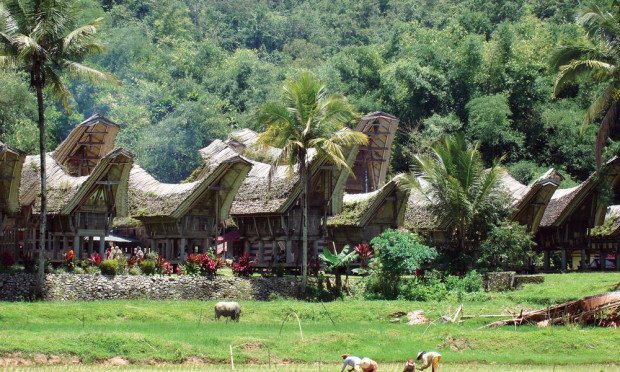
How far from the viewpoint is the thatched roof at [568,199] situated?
39875 millimetres

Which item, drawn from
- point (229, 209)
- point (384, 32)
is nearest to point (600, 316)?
point (229, 209)

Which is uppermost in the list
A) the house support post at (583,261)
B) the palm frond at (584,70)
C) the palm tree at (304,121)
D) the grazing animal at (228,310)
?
the palm frond at (584,70)

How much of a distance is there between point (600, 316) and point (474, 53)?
3508 cm

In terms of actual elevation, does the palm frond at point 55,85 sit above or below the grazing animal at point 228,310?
above

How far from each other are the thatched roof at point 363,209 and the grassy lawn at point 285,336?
982 centimetres

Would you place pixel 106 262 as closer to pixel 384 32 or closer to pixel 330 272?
pixel 330 272

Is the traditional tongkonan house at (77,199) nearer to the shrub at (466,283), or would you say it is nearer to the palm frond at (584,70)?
the shrub at (466,283)

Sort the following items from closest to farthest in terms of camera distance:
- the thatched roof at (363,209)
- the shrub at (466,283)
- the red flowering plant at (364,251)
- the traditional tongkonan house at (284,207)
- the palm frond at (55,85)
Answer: the palm frond at (55,85) → the shrub at (466,283) → the red flowering plant at (364,251) → the traditional tongkonan house at (284,207) → the thatched roof at (363,209)

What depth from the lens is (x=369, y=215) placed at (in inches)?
1575

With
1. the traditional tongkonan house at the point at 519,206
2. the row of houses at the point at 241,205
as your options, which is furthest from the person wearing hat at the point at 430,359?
the traditional tongkonan house at the point at 519,206

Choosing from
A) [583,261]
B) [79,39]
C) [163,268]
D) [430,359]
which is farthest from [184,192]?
[430,359]

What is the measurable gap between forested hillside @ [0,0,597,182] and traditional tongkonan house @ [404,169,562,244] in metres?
4.70

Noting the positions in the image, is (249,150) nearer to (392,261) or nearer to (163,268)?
(163,268)

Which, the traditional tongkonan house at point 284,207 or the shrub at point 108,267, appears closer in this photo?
the shrub at point 108,267
